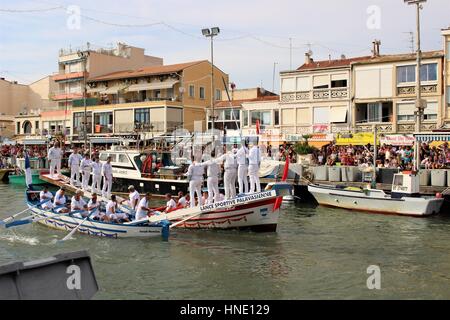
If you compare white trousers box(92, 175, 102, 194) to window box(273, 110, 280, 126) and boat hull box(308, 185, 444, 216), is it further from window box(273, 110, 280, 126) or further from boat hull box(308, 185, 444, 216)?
window box(273, 110, 280, 126)

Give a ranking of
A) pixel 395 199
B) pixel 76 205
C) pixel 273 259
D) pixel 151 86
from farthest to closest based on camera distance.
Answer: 1. pixel 151 86
2. pixel 395 199
3. pixel 76 205
4. pixel 273 259

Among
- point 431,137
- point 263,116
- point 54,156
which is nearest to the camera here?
point 431,137

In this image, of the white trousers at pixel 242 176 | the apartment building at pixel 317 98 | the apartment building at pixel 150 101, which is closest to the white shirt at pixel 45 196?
the white trousers at pixel 242 176

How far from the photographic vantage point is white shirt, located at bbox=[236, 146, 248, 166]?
65.3 ft

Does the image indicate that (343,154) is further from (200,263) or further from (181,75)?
(181,75)

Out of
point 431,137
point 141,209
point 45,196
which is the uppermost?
point 431,137

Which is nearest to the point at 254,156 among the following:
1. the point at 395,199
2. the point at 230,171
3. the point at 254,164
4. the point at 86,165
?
the point at 254,164

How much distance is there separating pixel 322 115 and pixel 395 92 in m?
6.50

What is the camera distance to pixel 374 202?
2655 cm

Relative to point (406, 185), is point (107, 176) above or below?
above

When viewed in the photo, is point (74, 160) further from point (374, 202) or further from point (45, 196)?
point (374, 202)

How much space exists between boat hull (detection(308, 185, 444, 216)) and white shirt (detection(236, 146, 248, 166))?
971 cm

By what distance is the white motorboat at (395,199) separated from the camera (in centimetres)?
2506
